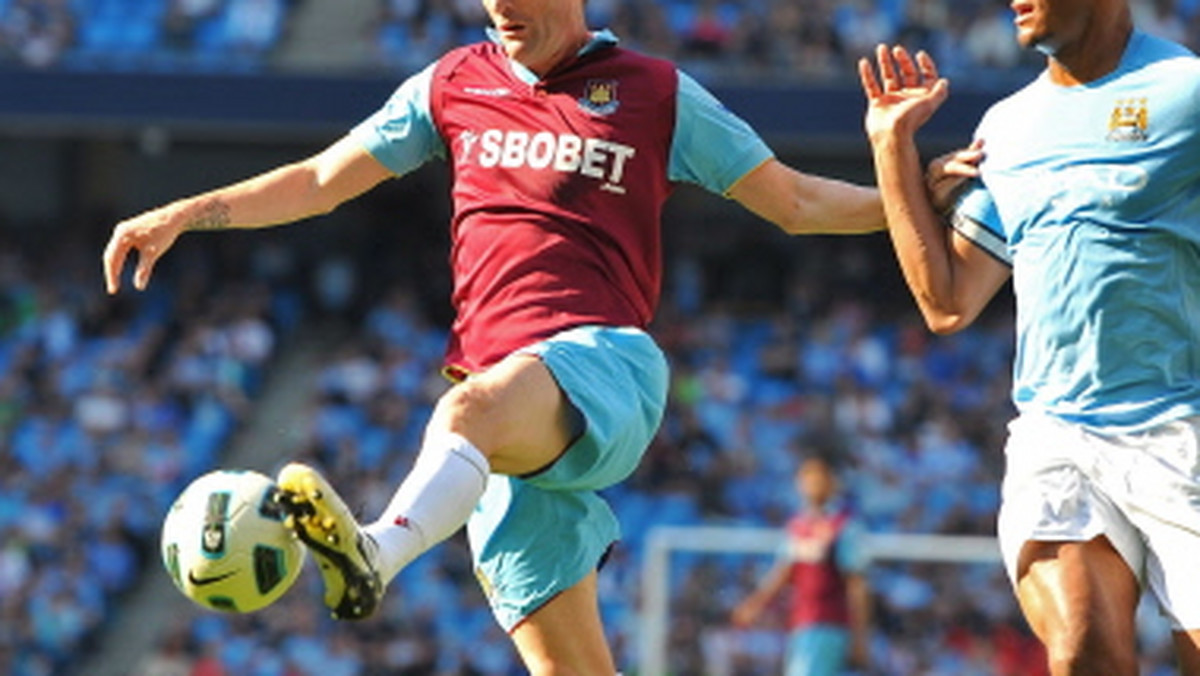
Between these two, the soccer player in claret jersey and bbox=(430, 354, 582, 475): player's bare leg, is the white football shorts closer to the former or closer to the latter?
the soccer player in claret jersey

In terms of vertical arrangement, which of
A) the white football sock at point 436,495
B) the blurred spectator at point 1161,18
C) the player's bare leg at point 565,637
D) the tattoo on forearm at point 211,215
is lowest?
the blurred spectator at point 1161,18

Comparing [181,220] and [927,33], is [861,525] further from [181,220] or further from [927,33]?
[181,220]

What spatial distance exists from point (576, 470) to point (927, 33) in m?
14.4

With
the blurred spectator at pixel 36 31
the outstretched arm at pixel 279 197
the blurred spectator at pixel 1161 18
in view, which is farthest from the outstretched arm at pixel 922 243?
the blurred spectator at pixel 36 31

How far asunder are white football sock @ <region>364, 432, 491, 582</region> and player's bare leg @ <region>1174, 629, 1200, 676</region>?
5.77 ft

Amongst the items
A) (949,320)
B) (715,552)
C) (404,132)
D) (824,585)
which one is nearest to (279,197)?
(404,132)

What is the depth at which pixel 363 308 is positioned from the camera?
20.5m

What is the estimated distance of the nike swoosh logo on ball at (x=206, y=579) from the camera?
17.0 ft

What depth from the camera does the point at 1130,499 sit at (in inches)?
210

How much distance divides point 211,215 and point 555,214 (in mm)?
1049

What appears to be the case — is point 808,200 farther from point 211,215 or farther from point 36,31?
point 36,31

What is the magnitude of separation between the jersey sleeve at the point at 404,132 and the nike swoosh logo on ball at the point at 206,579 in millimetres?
1597

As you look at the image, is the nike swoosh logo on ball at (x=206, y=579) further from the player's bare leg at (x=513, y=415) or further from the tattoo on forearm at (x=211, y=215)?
the tattoo on forearm at (x=211, y=215)

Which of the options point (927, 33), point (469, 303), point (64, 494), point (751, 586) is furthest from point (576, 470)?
point (927, 33)
